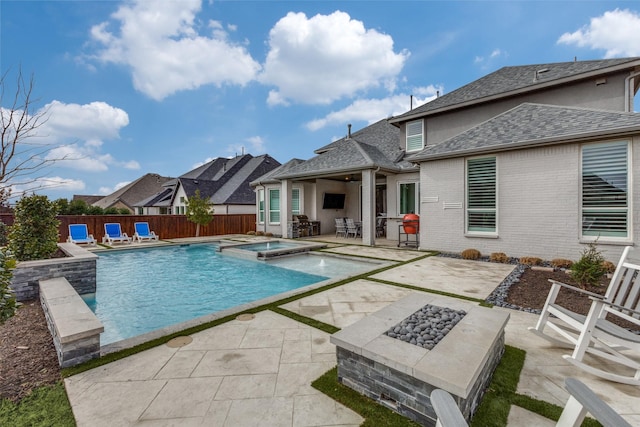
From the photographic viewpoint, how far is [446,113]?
1144 cm

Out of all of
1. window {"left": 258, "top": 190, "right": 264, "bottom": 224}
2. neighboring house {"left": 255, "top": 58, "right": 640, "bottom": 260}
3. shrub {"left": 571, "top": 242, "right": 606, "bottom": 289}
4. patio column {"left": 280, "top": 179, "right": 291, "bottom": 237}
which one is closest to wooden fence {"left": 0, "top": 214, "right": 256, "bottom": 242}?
window {"left": 258, "top": 190, "right": 264, "bottom": 224}

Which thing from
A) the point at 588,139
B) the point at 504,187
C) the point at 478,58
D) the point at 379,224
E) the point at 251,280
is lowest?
the point at 251,280

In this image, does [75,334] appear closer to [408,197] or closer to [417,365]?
[417,365]

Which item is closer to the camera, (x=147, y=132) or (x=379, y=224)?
(x=379, y=224)

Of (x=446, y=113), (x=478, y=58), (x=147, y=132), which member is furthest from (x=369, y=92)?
(x=147, y=132)

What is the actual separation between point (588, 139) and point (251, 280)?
9420 millimetres

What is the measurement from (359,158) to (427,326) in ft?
31.1

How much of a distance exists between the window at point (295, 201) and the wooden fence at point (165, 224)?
4309 millimetres

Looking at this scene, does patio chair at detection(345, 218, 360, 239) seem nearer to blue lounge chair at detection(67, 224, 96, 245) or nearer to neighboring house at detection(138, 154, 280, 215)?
neighboring house at detection(138, 154, 280, 215)

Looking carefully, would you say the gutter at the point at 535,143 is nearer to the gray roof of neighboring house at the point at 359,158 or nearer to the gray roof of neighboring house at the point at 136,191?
the gray roof of neighboring house at the point at 359,158

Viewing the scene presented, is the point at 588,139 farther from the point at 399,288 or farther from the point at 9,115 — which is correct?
the point at 9,115

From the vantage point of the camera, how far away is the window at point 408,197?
38.8 ft

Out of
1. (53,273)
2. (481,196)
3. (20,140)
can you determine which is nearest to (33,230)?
(53,273)

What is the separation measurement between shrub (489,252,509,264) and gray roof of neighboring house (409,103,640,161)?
3.06 metres
